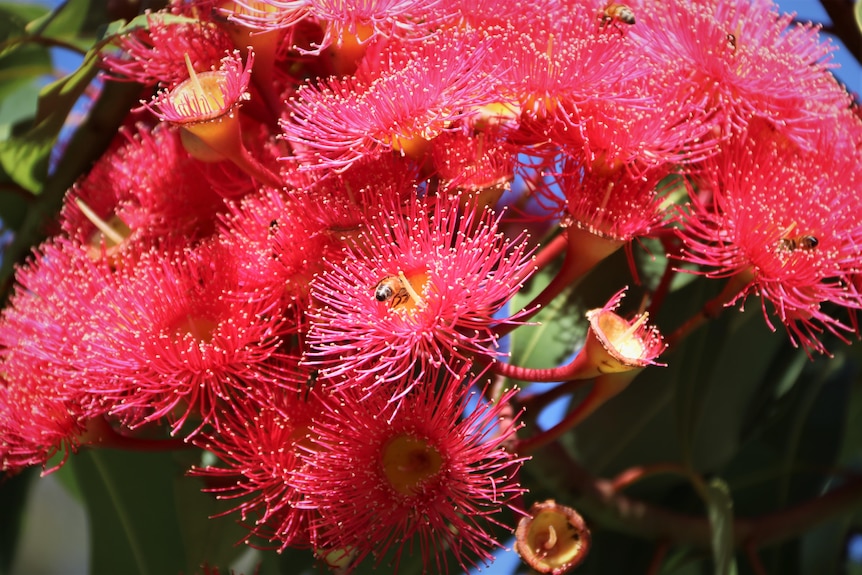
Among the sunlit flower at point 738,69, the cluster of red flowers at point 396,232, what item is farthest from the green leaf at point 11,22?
the sunlit flower at point 738,69

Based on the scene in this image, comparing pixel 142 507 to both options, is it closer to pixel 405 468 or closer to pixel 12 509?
pixel 12 509

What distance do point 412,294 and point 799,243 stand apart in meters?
0.34

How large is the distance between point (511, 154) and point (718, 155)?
196 mm

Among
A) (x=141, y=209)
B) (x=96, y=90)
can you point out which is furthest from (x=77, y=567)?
(x=141, y=209)

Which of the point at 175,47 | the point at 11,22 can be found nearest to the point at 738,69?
the point at 175,47

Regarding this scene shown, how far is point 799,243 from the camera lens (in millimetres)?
836

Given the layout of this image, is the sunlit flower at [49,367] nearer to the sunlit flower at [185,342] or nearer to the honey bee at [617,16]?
the sunlit flower at [185,342]

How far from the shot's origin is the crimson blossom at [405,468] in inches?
29.7

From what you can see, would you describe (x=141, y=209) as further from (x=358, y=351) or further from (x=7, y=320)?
Answer: (x=358, y=351)

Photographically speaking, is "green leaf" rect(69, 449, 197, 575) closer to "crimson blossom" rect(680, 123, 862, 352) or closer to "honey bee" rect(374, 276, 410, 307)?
"honey bee" rect(374, 276, 410, 307)

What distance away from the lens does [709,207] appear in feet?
2.89

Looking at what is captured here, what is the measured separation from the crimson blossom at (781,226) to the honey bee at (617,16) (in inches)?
5.6

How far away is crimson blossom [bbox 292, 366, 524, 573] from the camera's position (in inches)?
29.7

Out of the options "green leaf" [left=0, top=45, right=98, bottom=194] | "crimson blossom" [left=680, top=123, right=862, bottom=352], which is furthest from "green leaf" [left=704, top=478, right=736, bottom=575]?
"green leaf" [left=0, top=45, right=98, bottom=194]
